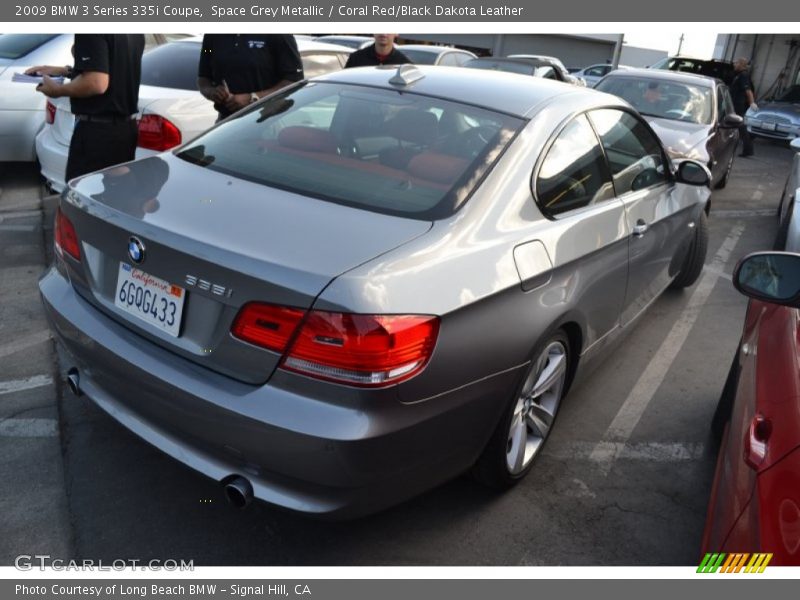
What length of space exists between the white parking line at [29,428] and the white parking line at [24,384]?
0.97 ft

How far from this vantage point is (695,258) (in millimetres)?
5211

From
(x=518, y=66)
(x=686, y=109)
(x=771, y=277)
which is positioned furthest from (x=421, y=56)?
(x=771, y=277)

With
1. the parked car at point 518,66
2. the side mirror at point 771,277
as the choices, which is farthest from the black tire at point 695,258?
the parked car at point 518,66

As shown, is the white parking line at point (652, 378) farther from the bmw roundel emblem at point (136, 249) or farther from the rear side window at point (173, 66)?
the rear side window at point (173, 66)

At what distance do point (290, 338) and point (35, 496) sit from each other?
55.4 inches

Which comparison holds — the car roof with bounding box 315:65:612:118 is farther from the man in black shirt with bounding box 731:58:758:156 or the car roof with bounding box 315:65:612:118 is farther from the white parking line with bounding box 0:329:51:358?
the man in black shirt with bounding box 731:58:758:156

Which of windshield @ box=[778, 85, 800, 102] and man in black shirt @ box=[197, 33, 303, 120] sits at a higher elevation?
man in black shirt @ box=[197, 33, 303, 120]

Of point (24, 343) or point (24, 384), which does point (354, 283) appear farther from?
point (24, 343)

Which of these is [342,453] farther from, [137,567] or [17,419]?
[17,419]

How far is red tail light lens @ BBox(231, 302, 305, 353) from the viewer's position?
77.7 inches

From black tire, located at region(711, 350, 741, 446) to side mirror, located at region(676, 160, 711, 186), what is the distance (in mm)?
1255

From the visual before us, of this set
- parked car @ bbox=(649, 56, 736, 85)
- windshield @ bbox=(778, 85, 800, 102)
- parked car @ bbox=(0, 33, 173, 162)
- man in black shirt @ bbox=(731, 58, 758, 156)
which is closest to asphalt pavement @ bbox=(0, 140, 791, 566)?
parked car @ bbox=(0, 33, 173, 162)

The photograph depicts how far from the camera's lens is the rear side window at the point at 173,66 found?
220 inches

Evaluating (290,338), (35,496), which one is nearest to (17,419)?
(35,496)
